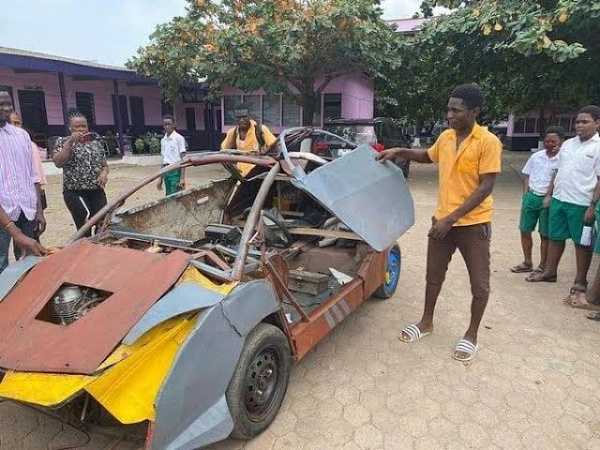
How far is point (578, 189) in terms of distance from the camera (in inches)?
162

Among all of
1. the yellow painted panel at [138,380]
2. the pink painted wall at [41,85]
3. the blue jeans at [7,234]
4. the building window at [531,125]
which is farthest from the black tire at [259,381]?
the building window at [531,125]

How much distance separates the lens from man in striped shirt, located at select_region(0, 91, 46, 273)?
10.9 feet

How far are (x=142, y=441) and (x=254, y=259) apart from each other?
1.15 metres

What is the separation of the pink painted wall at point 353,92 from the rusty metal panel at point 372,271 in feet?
40.7

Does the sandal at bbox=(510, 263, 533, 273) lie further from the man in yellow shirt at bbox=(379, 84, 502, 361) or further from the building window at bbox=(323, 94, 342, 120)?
the building window at bbox=(323, 94, 342, 120)

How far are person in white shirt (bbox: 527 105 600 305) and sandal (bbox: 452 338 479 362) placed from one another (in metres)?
1.57

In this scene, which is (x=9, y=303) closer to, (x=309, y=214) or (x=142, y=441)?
(x=142, y=441)

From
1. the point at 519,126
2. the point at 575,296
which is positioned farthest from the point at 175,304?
the point at 519,126

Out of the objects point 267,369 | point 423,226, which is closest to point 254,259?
point 267,369

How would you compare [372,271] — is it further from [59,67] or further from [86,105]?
[86,105]

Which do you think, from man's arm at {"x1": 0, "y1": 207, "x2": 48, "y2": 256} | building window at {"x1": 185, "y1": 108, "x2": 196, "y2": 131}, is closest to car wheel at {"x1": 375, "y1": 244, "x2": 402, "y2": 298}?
man's arm at {"x1": 0, "y1": 207, "x2": 48, "y2": 256}

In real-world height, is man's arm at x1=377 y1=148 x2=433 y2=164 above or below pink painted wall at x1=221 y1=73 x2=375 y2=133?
below

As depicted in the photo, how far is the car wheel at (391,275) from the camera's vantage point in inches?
167

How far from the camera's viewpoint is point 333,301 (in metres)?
3.11
